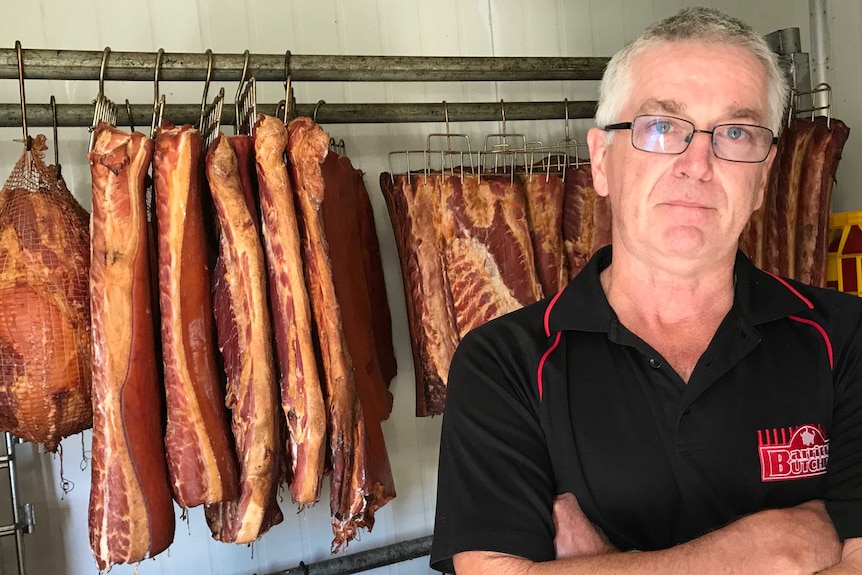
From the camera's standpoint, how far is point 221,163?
61.8 inches

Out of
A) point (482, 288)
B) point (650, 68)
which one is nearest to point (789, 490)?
point (650, 68)

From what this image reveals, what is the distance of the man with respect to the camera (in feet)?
4.08

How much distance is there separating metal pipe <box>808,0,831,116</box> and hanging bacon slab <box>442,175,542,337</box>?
128 cm

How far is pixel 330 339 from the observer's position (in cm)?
163

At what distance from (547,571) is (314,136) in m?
1.01

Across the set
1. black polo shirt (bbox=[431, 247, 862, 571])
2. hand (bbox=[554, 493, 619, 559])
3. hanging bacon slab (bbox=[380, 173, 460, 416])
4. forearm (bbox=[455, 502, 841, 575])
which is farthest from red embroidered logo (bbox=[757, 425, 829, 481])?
hanging bacon slab (bbox=[380, 173, 460, 416])

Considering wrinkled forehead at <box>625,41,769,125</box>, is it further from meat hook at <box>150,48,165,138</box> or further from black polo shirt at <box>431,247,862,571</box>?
meat hook at <box>150,48,165,138</box>

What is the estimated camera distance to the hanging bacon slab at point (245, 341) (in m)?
1.58

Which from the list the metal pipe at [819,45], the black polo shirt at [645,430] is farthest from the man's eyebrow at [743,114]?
the metal pipe at [819,45]

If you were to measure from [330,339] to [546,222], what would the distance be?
0.85 meters

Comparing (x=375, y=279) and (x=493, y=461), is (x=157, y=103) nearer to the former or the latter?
(x=375, y=279)

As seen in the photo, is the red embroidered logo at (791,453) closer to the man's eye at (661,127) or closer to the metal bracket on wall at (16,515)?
the man's eye at (661,127)

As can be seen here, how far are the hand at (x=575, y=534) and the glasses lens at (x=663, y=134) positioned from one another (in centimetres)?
68

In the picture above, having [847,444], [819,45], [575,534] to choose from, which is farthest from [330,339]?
[819,45]
